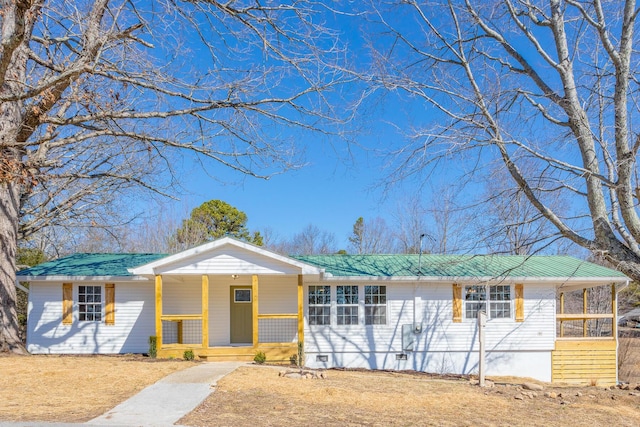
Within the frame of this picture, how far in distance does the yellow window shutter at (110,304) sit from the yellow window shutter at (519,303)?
11334 millimetres

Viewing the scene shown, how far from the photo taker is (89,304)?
14836 millimetres

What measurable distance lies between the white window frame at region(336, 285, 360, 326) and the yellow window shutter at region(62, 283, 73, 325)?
7.40 m

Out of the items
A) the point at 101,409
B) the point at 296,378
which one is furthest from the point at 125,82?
the point at 296,378

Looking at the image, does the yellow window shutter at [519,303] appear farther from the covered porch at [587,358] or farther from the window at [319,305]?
the window at [319,305]

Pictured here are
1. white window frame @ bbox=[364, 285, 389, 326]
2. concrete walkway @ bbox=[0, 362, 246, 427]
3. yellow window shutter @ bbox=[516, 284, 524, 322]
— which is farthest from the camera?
yellow window shutter @ bbox=[516, 284, 524, 322]

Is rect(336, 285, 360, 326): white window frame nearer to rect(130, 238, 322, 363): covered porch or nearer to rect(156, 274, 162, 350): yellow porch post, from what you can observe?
rect(130, 238, 322, 363): covered porch

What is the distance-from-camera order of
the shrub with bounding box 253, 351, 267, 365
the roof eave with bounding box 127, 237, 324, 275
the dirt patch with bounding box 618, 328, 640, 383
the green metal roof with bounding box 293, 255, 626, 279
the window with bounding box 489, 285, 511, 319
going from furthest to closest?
1. the dirt patch with bounding box 618, 328, 640, 383
2. the window with bounding box 489, 285, 511, 319
3. the green metal roof with bounding box 293, 255, 626, 279
4. the roof eave with bounding box 127, 237, 324, 275
5. the shrub with bounding box 253, 351, 267, 365

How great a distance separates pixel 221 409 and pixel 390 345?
8.34m

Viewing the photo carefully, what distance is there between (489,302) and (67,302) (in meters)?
11.8

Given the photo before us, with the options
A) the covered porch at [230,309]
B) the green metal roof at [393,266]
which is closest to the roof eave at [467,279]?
the green metal roof at [393,266]

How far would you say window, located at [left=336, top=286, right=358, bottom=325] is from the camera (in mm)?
15047

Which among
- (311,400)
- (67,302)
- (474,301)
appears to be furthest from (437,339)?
(67,302)

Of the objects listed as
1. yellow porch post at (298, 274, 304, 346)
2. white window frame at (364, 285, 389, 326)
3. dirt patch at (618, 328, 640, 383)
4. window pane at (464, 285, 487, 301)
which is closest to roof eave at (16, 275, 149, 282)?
yellow porch post at (298, 274, 304, 346)

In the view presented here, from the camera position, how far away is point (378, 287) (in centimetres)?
1517
